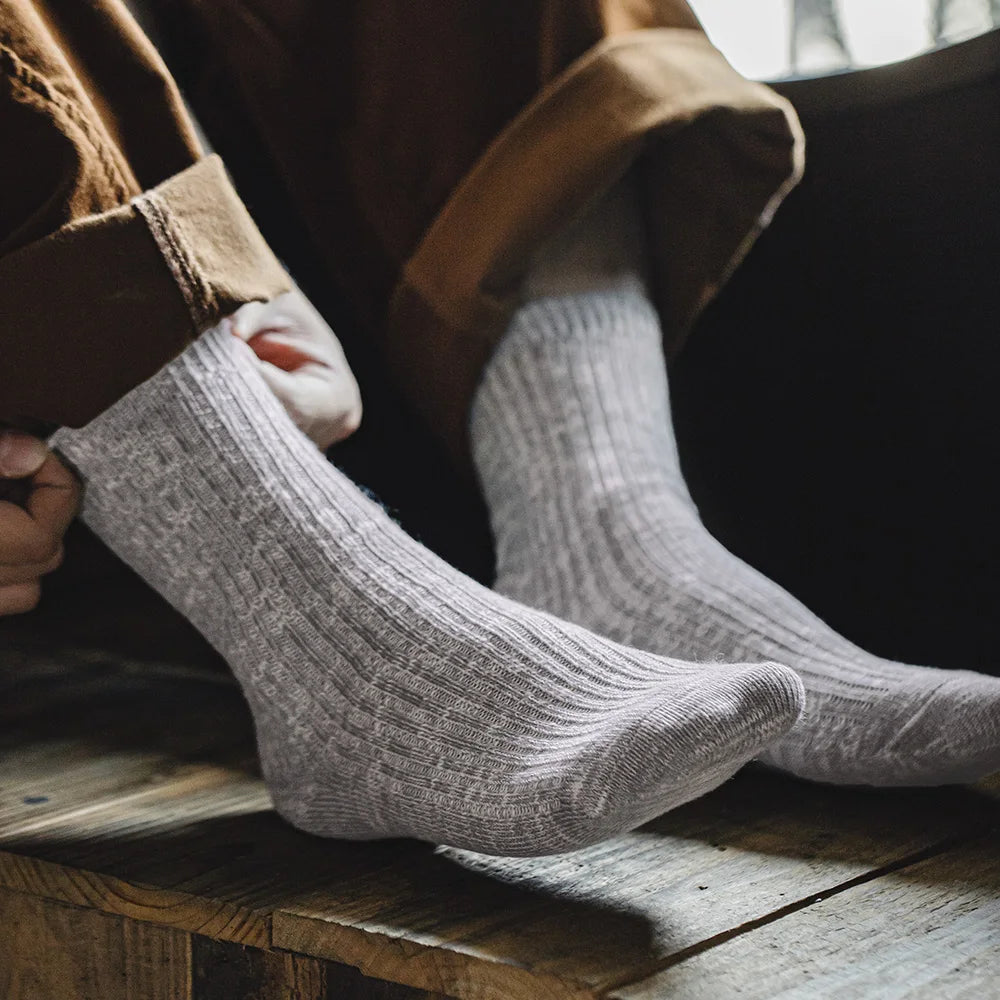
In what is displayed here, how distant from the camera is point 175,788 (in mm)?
538

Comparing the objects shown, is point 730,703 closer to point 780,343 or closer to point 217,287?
point 217,287

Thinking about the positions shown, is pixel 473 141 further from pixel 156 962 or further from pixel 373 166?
pixel 156 962

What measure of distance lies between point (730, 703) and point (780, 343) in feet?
1.36

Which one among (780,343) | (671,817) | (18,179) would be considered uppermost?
(18,179)

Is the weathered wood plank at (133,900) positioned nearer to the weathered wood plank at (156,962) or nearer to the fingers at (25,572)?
the weathered wood plank at (156,962)

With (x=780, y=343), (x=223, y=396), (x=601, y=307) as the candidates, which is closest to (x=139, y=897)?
(x=223, y=396)

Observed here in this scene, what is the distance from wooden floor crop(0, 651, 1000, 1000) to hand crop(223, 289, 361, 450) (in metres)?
0.18

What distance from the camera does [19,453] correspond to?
46cm

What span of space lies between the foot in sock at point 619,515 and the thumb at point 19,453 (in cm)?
22

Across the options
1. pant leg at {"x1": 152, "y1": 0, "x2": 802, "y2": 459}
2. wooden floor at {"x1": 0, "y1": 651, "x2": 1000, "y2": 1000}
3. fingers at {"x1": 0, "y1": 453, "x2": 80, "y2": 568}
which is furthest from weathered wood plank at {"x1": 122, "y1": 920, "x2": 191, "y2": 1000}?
pant leg at {"x1": 152, "y1": 0, "x2": 802, "y2": 459}

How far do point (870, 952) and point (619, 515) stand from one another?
0.84ft

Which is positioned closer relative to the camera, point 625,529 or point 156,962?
point 156,962

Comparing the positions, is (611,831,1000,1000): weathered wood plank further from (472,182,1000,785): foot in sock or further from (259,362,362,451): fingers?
(259,362,362,451): fingers

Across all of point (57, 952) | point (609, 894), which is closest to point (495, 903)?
point (609, 894)
